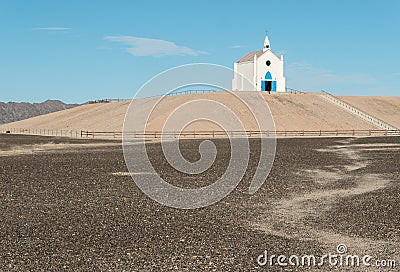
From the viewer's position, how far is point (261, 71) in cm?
9162

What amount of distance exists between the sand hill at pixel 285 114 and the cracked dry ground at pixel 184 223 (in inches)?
2125

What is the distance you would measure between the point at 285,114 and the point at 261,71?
33.5 feet

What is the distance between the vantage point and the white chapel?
3578 inches

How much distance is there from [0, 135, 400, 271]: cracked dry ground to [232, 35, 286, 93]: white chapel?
225ft

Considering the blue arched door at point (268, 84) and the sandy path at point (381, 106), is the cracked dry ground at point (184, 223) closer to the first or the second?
the blue arched door at point (268, 84)

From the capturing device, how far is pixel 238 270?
9.34 m

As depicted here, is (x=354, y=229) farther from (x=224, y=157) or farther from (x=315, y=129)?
(x=315, y=129)

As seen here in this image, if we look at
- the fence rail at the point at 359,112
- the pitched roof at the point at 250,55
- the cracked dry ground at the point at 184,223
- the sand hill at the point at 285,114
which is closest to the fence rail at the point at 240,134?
the sand hill at the point at 285,114

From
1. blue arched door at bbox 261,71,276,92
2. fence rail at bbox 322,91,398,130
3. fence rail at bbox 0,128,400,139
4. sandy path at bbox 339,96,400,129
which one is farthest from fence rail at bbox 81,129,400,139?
blue arched door at bbox 261,71,276,92

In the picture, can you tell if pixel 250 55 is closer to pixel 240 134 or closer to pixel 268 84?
pixel 268 84

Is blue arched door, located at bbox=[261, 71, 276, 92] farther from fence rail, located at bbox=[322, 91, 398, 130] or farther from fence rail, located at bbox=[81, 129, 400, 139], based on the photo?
fence rail, located at bbox=[81, 129, 400, 139]

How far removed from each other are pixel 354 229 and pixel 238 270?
179 inches

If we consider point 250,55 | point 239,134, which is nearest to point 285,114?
point 250,55

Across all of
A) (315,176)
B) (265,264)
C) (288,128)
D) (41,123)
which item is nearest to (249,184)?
(315,176)
